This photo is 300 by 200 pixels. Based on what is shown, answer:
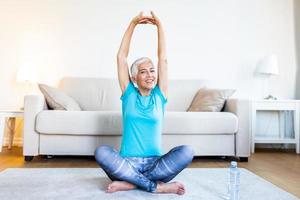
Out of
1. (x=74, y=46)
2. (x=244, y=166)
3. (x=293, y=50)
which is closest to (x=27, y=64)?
(x=74, y=46)

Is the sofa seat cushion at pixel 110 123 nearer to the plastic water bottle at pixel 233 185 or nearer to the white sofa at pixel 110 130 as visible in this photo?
the white sofa at pixel 110 130

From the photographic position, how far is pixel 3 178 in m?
1.97

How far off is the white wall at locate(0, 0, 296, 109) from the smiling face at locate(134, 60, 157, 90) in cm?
205

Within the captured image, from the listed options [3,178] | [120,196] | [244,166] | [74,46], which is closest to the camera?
[120,196]

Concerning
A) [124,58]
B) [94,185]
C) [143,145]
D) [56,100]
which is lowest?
[94,185]

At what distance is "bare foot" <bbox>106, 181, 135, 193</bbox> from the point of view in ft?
5.42

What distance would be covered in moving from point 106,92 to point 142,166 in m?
1.90

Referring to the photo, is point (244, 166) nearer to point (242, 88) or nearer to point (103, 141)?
point (103, 141)

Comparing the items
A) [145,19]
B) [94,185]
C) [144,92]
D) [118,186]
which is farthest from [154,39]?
[118,186]

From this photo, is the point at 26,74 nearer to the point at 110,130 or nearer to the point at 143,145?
the point at 110,130

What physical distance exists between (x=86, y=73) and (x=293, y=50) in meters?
2.65

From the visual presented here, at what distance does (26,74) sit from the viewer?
345 cm

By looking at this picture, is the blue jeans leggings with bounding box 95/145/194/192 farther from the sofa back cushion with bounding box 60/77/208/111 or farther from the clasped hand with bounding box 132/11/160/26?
the sofa back cushion with bounding box 60/77/208/111

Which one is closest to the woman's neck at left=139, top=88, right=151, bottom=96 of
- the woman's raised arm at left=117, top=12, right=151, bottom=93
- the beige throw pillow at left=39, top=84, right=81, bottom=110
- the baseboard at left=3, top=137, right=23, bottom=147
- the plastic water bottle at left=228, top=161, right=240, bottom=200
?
the woman's raised arm at left=117, top=12, right=151, bottom=93
